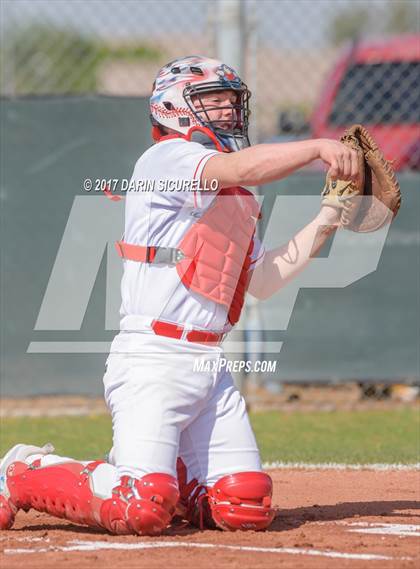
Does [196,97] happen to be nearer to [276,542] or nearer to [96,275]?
[276,542]

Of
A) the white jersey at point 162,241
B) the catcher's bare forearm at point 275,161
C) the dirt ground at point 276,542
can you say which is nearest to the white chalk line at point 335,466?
the dirt ground at point 276,542

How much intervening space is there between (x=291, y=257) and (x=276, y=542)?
125cm

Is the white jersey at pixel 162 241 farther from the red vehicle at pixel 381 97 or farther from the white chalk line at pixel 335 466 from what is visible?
the red vehicle at pixel 381 97

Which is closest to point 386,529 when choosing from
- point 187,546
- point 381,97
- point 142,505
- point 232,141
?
point 187,546

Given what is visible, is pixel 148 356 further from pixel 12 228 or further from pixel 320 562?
pixel 12 228

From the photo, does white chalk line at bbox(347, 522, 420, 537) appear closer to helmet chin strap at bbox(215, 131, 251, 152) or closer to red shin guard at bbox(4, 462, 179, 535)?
red shin guard at bbox(4, 462, 179, 535)

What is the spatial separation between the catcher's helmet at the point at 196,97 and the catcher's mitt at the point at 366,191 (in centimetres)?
42

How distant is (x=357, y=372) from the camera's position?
27.4 feet

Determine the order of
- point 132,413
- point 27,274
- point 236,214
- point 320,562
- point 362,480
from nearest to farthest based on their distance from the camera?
1. point 320,562
2. point 132,413
3. point 236,214
4. point 362,480
5. point 27,274

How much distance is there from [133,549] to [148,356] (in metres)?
0.75

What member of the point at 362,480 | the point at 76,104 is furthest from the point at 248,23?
the point at 362,480

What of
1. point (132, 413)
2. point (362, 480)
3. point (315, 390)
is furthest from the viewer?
point (315, 390)

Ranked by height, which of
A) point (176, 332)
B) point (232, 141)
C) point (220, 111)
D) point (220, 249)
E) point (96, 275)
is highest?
point (96, 275)

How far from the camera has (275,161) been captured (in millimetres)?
4004
